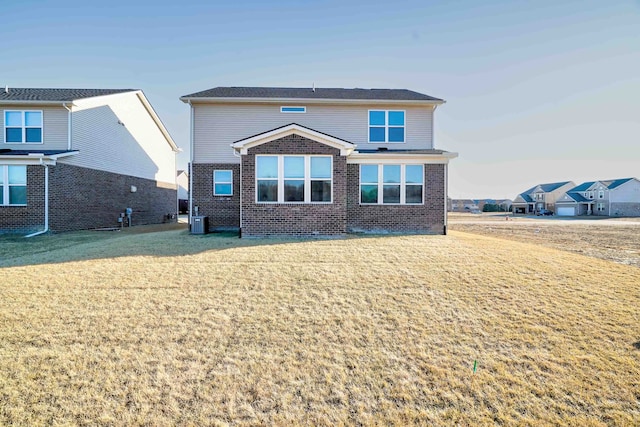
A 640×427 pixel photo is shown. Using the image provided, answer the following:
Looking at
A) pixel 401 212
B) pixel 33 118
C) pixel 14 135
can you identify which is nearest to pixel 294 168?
pixel 401 212

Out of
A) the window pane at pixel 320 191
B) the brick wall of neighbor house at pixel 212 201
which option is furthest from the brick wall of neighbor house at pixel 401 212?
the brick wall of neighbor house at pixel 212 201

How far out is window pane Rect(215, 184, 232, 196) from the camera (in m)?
14.5

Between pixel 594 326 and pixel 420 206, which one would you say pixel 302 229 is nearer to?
pixel 420 206

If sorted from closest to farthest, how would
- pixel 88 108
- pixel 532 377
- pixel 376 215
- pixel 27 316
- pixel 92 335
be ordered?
pixel 532 377
pixel 92 335
pixel 27 316
pixel 376 215
pixel 88 108

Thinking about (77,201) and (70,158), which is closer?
(70,158)

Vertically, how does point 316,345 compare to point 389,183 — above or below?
below

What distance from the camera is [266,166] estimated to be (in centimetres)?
1124

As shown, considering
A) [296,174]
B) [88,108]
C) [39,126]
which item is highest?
[88,108]

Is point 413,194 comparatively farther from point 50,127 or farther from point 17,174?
point 17,174

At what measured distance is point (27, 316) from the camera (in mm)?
4590

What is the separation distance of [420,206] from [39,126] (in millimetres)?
19191

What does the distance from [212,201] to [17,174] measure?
29.4 feet

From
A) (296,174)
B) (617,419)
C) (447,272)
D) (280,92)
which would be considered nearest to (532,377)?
(617,419)

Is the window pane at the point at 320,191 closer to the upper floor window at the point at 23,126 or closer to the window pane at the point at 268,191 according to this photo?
the window pane at the point at 268,191
